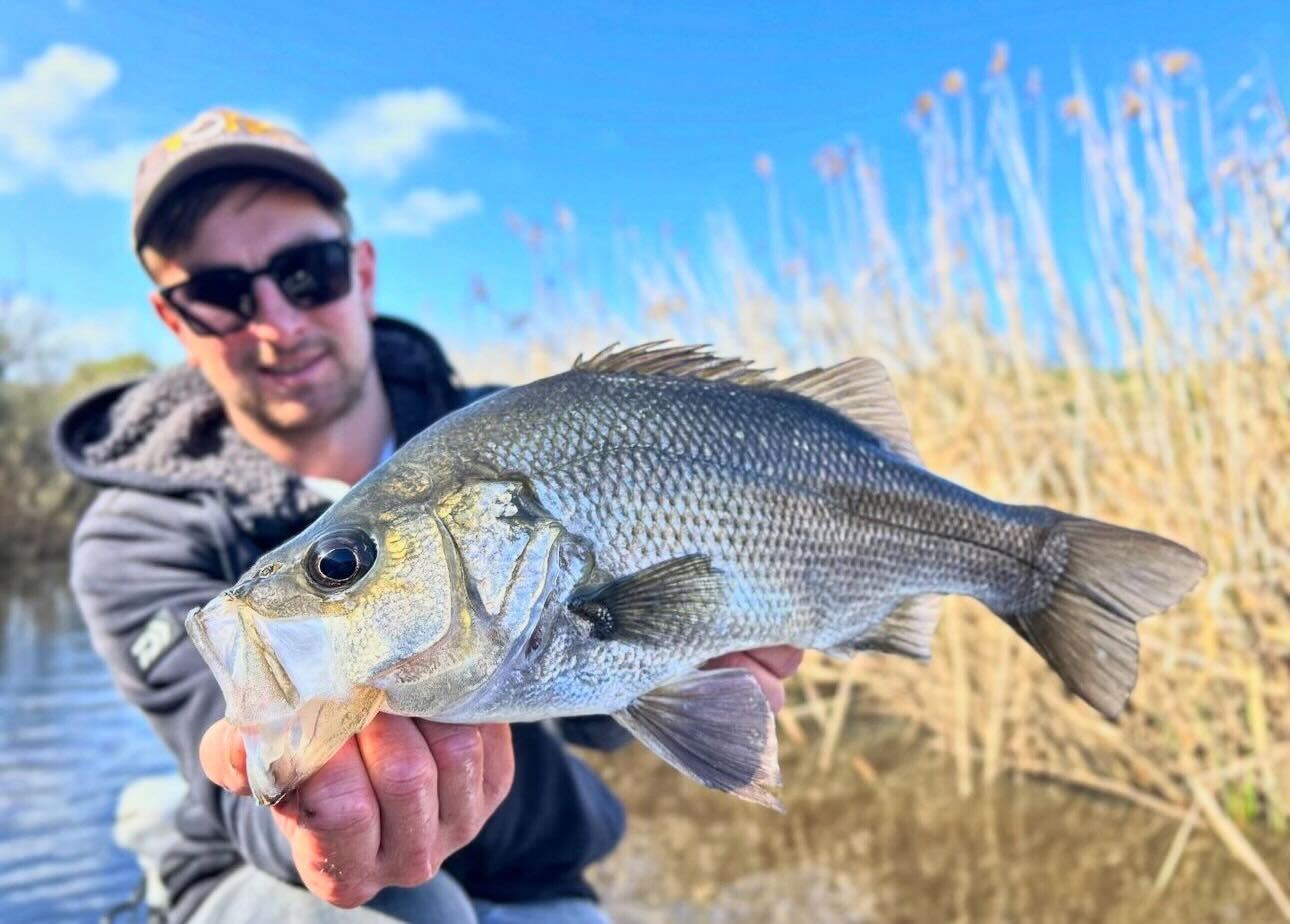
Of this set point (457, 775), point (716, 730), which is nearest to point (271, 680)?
point (457, 775)

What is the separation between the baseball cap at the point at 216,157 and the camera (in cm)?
A: 250

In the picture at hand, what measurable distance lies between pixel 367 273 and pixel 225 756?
6.89 ft

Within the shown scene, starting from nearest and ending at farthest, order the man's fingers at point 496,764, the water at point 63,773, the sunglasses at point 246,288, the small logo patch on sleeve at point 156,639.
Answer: the man's fingers at point 496,764 → the small logo patch on sleeve at point 156,639 → the sunglasses at point 246,288 → the water at point 63,773

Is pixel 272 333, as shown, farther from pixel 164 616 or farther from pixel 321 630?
pixel 321 630

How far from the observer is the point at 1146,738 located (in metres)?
4.13

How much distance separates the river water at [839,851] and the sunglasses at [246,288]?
2700 millimetres

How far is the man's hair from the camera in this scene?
251 centimetres

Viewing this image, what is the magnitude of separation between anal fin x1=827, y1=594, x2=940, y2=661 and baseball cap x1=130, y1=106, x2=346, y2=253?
1.97m

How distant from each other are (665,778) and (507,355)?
360cm

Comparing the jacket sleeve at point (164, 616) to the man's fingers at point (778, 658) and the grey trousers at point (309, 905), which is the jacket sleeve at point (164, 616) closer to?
the grey trousers at point (309, 905)

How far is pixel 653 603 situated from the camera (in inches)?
51.1

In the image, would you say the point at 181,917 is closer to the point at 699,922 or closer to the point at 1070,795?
the point at 699,922

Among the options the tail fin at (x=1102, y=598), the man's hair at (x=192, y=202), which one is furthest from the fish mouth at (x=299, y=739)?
the man's hair at (x=192, y=202)

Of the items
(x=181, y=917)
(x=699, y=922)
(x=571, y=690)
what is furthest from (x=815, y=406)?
(x=699, y=922)
